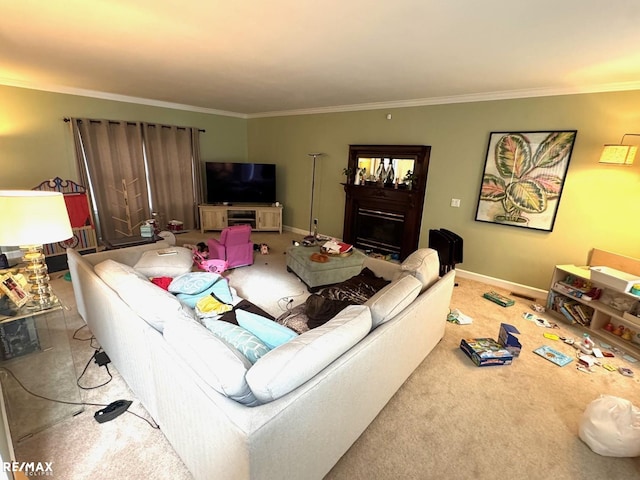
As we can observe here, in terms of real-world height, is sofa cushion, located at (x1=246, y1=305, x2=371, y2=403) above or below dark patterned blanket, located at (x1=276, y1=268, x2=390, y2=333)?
above

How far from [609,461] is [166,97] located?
20.5ft

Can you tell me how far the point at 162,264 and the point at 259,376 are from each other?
6.42 feet

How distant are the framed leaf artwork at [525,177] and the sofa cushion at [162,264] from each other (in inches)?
143

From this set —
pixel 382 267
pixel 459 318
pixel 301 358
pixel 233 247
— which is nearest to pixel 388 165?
pixel 382 267

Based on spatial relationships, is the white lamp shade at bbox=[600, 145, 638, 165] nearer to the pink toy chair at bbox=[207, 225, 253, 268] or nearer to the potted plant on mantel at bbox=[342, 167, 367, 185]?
the potted plant on mantel at bbox=[342, 167, 367, 185]

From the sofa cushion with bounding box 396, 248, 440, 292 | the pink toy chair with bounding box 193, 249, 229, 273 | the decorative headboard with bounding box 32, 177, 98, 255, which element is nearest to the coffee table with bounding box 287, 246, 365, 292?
the pink toy chair with bounding box 193, 249, 229, 273

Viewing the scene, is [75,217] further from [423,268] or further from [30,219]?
[423,268]

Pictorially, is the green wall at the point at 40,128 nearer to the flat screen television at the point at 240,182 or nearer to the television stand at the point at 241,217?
the flat screen television at the point at 240,182

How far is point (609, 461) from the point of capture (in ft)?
5.47

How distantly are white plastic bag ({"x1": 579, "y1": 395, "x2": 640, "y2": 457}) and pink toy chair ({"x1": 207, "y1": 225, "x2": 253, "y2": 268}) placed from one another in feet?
12.1

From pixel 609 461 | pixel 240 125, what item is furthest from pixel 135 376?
pixel 240 125

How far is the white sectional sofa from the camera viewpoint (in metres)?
1.10

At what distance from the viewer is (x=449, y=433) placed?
1.80 m

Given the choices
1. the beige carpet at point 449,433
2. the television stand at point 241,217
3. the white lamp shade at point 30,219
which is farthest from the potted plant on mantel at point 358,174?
the white lamp shade at point 30,219
